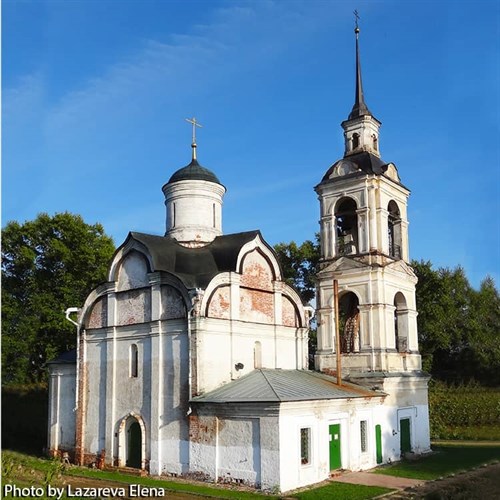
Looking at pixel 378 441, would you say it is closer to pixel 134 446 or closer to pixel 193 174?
pixel 134 446

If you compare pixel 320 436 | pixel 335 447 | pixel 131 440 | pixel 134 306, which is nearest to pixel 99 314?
pixel 134 306

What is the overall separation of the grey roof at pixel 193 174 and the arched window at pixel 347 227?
4729 mm

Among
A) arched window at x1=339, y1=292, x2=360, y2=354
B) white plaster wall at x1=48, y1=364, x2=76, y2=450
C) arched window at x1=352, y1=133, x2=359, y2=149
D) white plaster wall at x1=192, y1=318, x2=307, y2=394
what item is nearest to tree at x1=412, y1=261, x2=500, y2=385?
arched window at x1=339, y1=292, x2=360, y2=354

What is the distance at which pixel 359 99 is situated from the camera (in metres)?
23.8

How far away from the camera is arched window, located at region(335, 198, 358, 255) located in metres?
22.7

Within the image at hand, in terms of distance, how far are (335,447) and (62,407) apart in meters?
9.98

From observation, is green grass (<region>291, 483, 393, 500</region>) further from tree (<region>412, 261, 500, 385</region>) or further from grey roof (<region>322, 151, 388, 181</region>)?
tree (<region>412, 261, 500, 385</region>)

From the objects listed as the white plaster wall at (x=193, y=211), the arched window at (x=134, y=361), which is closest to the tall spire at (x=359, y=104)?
the white plaster wall at (x=193, y=211)

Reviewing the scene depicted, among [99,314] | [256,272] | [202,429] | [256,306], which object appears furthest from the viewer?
[99,314]

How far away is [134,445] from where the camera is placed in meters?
19.0

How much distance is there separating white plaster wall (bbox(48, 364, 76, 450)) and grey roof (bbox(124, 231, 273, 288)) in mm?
5763

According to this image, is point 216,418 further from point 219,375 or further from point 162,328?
point 162,328

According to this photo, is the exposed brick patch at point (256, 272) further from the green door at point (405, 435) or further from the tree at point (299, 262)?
the tree at point (299, 262)

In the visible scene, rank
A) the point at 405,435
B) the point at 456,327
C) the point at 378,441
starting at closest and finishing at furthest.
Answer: the point at 378,441 < the point at 405,435 < the point at 456,327
